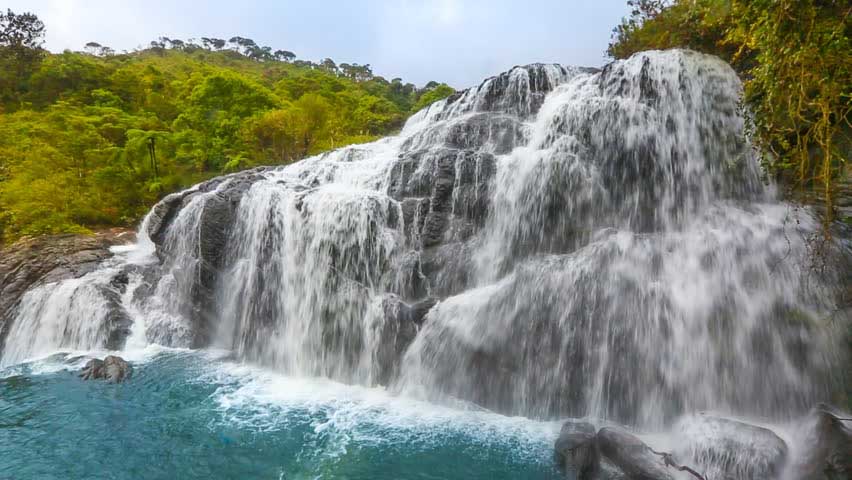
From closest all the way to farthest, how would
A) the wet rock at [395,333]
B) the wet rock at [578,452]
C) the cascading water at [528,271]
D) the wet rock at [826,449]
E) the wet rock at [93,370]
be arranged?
the wet rock at [826,449] → the wet rock at [578,452] → the cascading water at [528,271] → the wet rock at [395,333] → the wet rock at [93,370]

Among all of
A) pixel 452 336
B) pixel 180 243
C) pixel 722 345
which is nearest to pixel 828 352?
pixel 722 345

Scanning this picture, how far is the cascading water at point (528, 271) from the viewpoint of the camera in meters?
7.37

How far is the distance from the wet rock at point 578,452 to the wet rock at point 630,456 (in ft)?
0.52

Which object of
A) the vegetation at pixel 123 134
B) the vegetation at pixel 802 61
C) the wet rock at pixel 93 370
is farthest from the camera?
the vegetation at pixel 123 134

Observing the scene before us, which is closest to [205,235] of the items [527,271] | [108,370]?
[108,370]

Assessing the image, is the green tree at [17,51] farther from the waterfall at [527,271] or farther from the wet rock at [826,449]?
the wet rock at [826,449]

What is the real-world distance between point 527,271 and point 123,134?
2210 centimetres

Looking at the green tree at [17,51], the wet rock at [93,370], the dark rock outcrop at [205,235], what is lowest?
the wet rock at [93,370]

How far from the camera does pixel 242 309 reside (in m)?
11.4

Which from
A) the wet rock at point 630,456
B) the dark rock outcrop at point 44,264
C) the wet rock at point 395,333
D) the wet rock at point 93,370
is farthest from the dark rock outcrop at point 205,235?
the wet rock at point 630,456

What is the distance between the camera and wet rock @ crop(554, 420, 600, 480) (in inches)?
242

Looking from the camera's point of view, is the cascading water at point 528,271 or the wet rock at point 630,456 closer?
the wet rock at point 630,456

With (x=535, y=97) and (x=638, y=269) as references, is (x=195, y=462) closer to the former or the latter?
(x=638, y=269)

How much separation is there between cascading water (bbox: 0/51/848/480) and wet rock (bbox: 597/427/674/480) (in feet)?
3.71
